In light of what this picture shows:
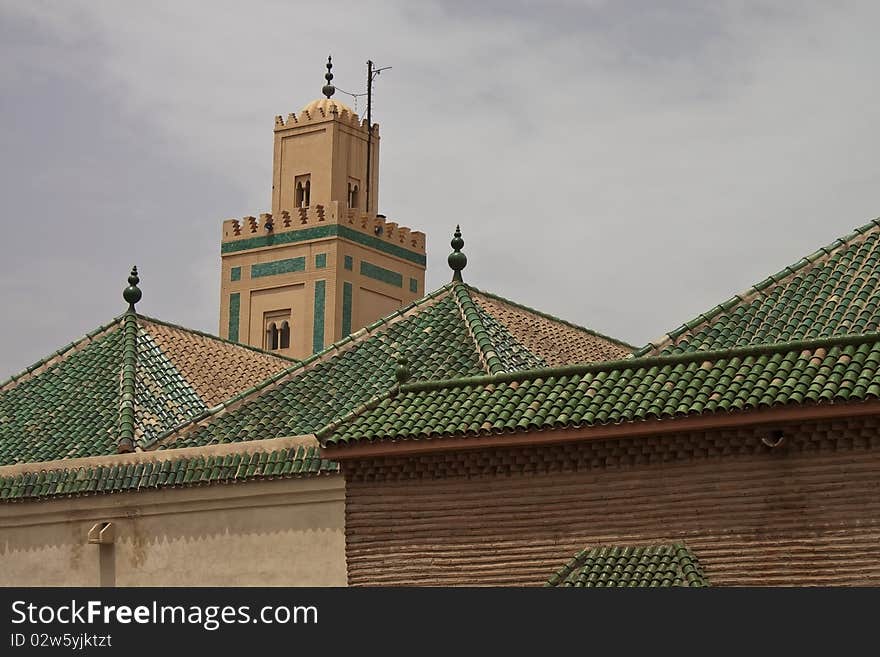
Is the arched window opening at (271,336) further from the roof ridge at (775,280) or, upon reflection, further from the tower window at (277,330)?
the roof ridge at (775,280)

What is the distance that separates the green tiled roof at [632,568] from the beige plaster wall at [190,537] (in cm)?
243

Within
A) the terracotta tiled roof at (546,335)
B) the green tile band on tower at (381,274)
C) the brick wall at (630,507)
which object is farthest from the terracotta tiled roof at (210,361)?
the green tile band on tower at (381,274)

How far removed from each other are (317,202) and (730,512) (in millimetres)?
27704

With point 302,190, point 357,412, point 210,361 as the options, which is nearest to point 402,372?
point 357,412

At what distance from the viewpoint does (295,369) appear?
17891mm

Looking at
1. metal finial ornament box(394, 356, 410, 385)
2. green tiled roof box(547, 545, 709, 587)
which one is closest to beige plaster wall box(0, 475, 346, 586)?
metal finial ornament box(394, 356, 410, 385)

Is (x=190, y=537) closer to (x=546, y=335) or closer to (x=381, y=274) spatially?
(x=546, y=335)

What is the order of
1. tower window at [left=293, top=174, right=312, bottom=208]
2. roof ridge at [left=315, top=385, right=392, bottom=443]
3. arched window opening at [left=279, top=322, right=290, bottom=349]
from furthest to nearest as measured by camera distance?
tower window at [left=293, top=174, right=312, bottom=208] → arched window opening at [left=279, top=322, right=290, bottom=349] → roof ridge at [left=315, top=385, right=392, bottom=443]

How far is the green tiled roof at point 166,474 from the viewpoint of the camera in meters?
15.8

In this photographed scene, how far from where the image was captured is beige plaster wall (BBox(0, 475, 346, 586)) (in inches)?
616

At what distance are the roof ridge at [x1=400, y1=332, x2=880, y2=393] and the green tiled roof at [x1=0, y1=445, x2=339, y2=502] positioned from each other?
121 cm

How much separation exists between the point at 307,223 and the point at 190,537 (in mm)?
24172

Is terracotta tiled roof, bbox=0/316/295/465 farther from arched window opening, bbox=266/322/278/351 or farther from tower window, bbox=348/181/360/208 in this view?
tower window, bbox=348/181/360/208
